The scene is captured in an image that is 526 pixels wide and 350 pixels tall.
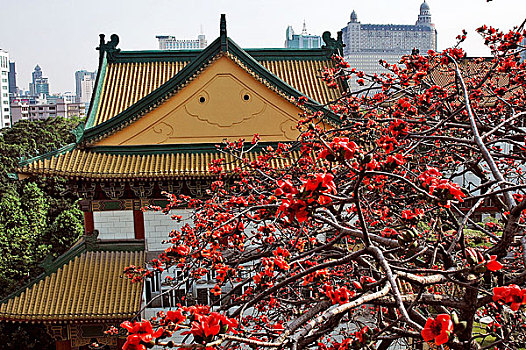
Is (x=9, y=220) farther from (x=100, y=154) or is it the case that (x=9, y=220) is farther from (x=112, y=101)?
(x=100, y=154)

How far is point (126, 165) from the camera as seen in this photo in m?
8.05

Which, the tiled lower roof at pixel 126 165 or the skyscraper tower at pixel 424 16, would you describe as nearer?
the tiled lower roof at pixel 126 165

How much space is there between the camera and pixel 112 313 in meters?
7.59

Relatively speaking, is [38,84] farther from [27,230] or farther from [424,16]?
[27,230]

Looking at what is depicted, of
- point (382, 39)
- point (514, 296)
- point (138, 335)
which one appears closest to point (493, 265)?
point (514, 296)

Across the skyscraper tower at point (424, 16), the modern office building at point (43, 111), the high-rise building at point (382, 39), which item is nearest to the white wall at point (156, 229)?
the modern office building at point (43, 111)

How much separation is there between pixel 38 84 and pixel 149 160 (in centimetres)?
16775

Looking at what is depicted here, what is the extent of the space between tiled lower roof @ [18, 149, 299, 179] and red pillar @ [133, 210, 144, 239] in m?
0.77

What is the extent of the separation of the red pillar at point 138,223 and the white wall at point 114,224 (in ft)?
0.17

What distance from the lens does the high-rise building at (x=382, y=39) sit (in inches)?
3120

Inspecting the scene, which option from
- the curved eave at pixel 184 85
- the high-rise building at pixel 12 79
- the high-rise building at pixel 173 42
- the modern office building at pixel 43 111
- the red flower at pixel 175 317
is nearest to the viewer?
the red flower at pixel 175 317

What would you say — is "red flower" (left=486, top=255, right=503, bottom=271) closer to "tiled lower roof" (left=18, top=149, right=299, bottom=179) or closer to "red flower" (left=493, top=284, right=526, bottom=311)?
"red flower" (left=493, top=284, right=526, bottom=311)

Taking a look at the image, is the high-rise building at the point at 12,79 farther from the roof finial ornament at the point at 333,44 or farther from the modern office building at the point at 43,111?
the roof finial ornament at the point at 333,44

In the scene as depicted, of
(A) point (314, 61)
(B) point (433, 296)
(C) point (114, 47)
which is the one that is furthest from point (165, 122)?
(B) point (433, 296)
